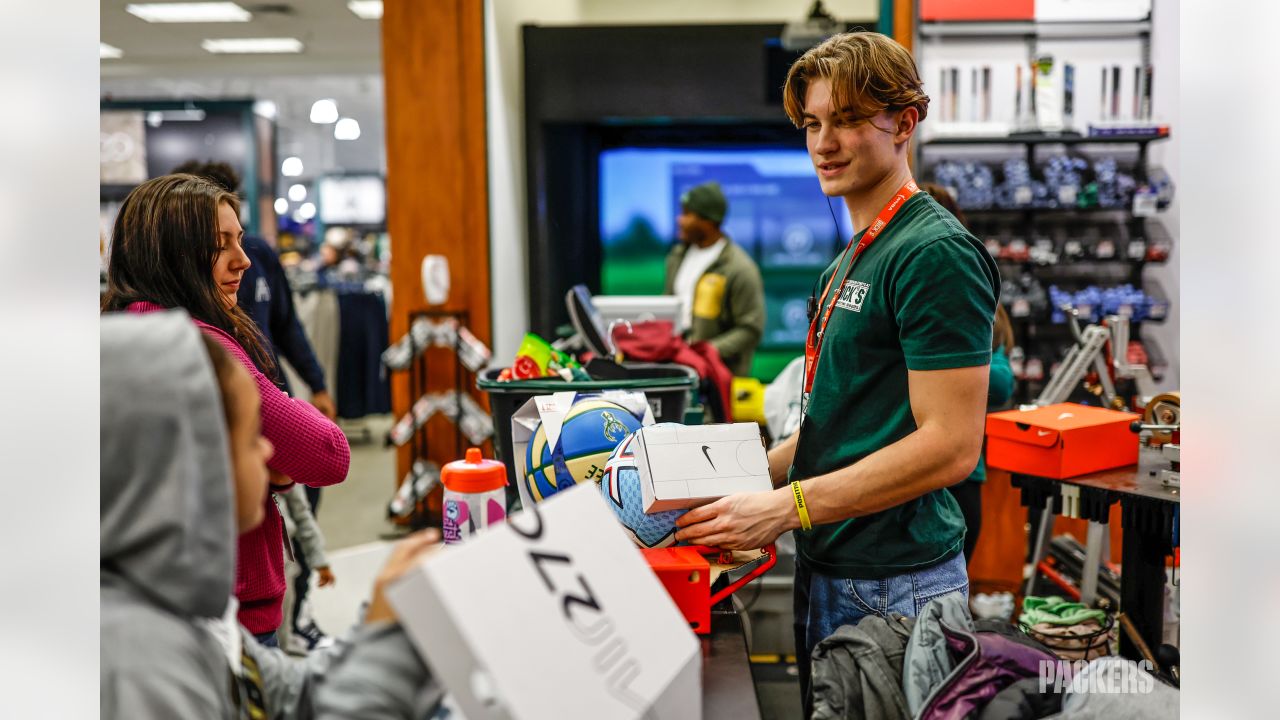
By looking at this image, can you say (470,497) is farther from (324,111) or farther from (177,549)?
(324,111)

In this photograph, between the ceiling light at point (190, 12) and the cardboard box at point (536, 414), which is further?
the ceiling light at point (190, 12)

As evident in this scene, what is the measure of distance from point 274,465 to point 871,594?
1.04 m

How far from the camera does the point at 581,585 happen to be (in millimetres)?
1013

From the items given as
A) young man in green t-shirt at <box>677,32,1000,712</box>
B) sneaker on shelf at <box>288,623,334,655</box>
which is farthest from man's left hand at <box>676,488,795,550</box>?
sneaker on shelf at <box>288,623,334,655</box>

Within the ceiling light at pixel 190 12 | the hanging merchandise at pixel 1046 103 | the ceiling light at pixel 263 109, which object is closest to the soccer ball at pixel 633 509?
the hanging merchandise at pixel 1046 103

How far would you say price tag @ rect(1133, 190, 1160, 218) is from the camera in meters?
5.50

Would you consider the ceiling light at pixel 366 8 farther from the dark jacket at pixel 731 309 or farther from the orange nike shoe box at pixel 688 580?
the orange nike shoe box at pixel 688 580

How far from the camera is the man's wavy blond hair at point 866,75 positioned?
5.08 ft

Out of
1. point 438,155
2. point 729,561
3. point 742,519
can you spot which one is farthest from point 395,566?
point 438,155

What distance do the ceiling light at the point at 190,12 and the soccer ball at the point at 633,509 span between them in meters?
9.41

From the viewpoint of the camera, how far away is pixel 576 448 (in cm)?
181

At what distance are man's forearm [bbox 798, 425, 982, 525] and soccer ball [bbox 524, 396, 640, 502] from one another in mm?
413
